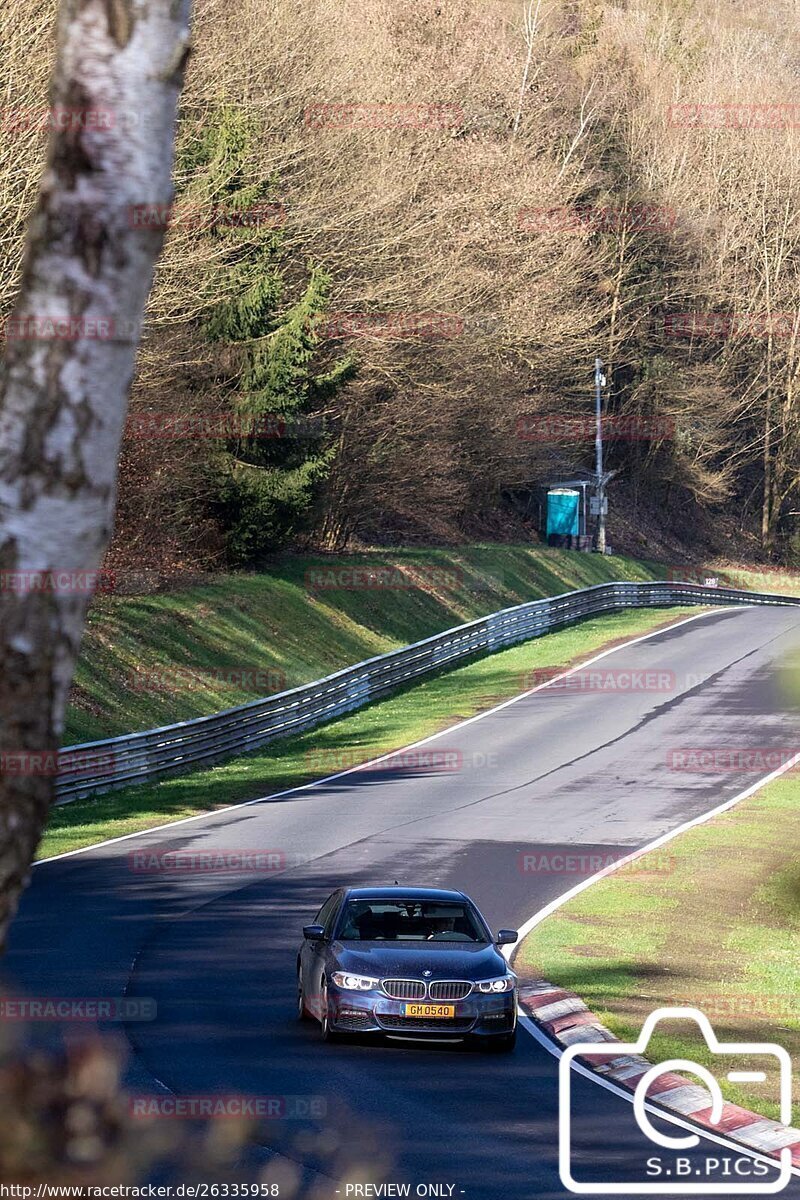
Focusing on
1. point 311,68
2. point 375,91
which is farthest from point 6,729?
point 375,91

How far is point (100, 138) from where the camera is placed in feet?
13.9

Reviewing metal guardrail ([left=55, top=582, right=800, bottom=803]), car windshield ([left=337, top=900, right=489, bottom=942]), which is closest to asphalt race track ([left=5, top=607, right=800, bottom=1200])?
car windshield ([left=337, top=900, right=489, bottom=942])

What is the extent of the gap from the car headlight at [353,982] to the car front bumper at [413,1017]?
1.6 inches

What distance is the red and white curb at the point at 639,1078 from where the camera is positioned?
36.3 feet

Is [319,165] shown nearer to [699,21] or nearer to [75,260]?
[75,260]

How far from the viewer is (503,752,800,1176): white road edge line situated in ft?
36.1

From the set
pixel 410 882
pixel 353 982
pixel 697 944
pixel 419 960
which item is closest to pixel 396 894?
pixel 419 960

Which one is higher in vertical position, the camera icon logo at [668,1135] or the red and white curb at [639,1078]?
the camera icon logo at [668,1135]

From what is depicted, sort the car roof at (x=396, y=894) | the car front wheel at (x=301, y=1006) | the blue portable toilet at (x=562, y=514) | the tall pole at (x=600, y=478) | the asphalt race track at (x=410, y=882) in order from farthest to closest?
the blue portable toilet at (x=562, y=514) → the tall pole at (x=600, y=478) → the car roof at (x=396, y=894) → the car front wheel at (x=301, y=1006) → the asphalt race track at (x=410, y=882)

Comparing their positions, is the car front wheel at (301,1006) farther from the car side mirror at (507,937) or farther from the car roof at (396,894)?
the car side mirror at (507,937)

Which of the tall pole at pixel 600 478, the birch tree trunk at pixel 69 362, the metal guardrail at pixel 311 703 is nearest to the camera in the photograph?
the birch tree trunk at pixel 69 362

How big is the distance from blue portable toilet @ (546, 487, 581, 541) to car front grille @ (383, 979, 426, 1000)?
59.1 meters

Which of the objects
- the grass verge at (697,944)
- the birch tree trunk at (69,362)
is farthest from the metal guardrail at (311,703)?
the birch tree trunk at (69,362)

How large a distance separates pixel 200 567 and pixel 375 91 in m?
16.5
